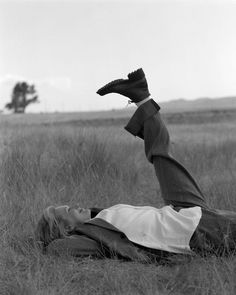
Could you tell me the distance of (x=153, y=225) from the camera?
3072mm

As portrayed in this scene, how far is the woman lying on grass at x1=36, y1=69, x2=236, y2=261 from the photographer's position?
304cm

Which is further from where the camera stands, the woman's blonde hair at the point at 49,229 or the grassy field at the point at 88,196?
A: the woman's blonde hair at the point at 49,229

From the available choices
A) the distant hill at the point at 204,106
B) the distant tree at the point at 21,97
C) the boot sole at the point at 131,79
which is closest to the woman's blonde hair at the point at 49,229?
the boot sole at the point at 131,79

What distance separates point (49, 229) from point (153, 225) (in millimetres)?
657

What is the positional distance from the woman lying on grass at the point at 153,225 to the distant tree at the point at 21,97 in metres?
33.1

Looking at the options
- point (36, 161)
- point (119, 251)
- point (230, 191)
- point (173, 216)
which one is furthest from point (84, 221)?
point (36, 161)

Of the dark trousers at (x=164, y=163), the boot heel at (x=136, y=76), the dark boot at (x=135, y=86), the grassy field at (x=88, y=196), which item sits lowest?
the grassy field at (x=88, y=196)

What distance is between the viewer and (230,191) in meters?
4.41

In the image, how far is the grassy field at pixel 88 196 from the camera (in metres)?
2.69

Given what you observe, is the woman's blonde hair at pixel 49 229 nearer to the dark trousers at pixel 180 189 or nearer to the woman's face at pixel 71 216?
the woman's face at pixel 71 216

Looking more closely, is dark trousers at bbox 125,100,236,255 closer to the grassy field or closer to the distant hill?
the grassy field

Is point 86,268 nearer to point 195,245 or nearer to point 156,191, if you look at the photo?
point 195,245

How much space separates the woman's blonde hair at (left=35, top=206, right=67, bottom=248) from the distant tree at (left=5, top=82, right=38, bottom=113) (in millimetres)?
33108

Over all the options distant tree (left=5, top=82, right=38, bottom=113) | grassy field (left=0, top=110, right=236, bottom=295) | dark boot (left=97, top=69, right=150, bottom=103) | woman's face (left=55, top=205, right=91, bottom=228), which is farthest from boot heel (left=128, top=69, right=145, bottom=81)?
distant tree (left=5, top=82, right=38, bottom=113)
